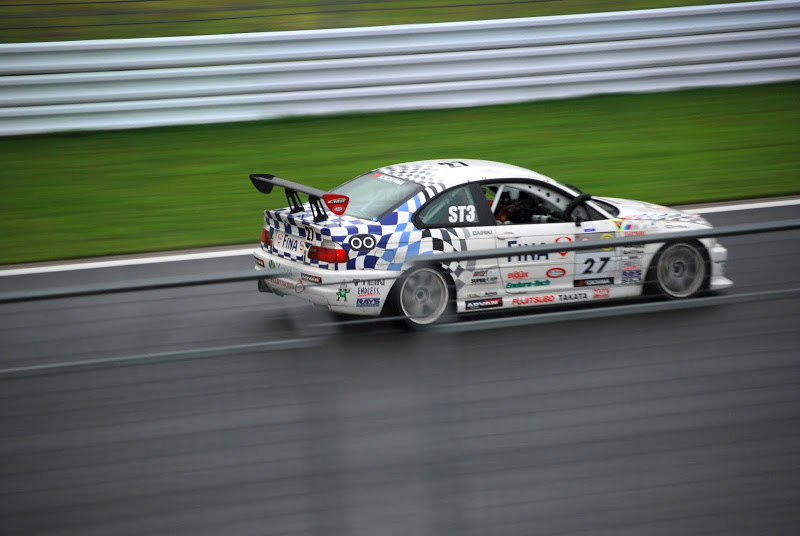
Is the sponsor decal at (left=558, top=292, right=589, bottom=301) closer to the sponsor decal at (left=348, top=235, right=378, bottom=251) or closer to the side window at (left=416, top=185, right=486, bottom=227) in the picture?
the side window at (left=416, top=185, right=486, bottom=227)

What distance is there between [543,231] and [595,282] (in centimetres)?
65

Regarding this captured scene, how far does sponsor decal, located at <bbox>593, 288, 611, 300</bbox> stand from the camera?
7569 millimetres

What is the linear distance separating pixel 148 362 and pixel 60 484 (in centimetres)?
55

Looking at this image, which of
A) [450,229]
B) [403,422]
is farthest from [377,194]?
[403,422]

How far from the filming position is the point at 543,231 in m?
7.76

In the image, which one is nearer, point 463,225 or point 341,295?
point 341,295

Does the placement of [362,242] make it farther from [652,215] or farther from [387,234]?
[652,215]

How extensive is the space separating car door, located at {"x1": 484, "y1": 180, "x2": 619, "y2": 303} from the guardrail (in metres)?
6.34

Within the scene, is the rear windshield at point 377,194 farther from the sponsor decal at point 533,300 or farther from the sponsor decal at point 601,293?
the sponsor decal at point 601,293

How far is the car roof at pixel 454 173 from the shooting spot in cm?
773

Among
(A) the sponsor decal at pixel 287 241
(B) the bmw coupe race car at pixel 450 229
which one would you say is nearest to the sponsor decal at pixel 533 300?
(B) the bmw coupe race car at pixel 450 229

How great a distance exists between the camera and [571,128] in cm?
1381

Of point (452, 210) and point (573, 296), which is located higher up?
point (452, 210)

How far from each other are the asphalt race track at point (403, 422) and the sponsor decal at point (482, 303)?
361 cm
